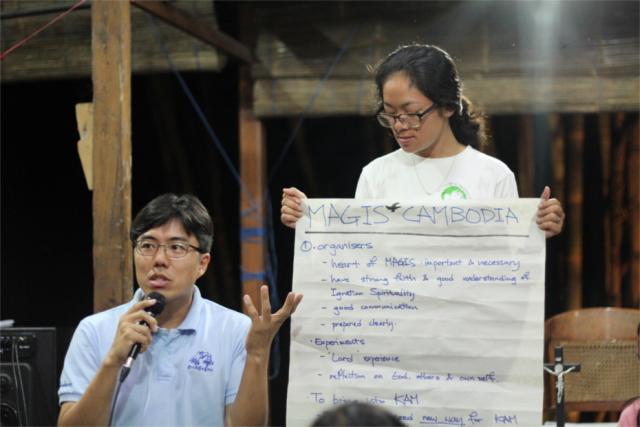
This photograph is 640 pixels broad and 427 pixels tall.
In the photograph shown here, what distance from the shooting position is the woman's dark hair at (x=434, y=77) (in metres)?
3.36

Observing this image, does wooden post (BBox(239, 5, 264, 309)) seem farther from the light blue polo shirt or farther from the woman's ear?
the light blue polo shirt

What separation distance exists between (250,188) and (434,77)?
331 centimetres

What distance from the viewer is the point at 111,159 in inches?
187

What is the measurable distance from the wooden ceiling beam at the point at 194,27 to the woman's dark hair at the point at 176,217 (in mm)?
2296

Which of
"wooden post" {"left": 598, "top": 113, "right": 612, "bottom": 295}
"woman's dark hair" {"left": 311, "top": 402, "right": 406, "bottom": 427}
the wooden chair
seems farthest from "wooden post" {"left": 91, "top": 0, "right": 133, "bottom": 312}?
"wooden post" {"left": 598, "top": 113, "right": 612, "bottom": 295}

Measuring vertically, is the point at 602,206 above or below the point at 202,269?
above

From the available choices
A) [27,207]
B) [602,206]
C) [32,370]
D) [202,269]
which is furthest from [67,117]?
[202,269]

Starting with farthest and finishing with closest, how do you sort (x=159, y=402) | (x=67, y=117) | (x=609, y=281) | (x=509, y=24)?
(x=67, y=117) < (x=609, y=281) < (x=509, y=24) < (x=159, y=402)

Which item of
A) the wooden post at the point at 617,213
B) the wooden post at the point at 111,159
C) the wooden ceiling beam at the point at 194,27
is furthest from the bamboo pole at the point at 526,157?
the wooden post at the point at 111,159

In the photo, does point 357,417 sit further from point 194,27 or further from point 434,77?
point 194,27

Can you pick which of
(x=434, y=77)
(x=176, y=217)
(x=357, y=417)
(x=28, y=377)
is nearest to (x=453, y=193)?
(x=434, y=77)

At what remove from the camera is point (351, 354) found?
10.9ft

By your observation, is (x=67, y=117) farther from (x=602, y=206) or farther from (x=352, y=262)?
(x=352, y=262)

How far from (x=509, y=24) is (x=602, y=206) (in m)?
1.93
